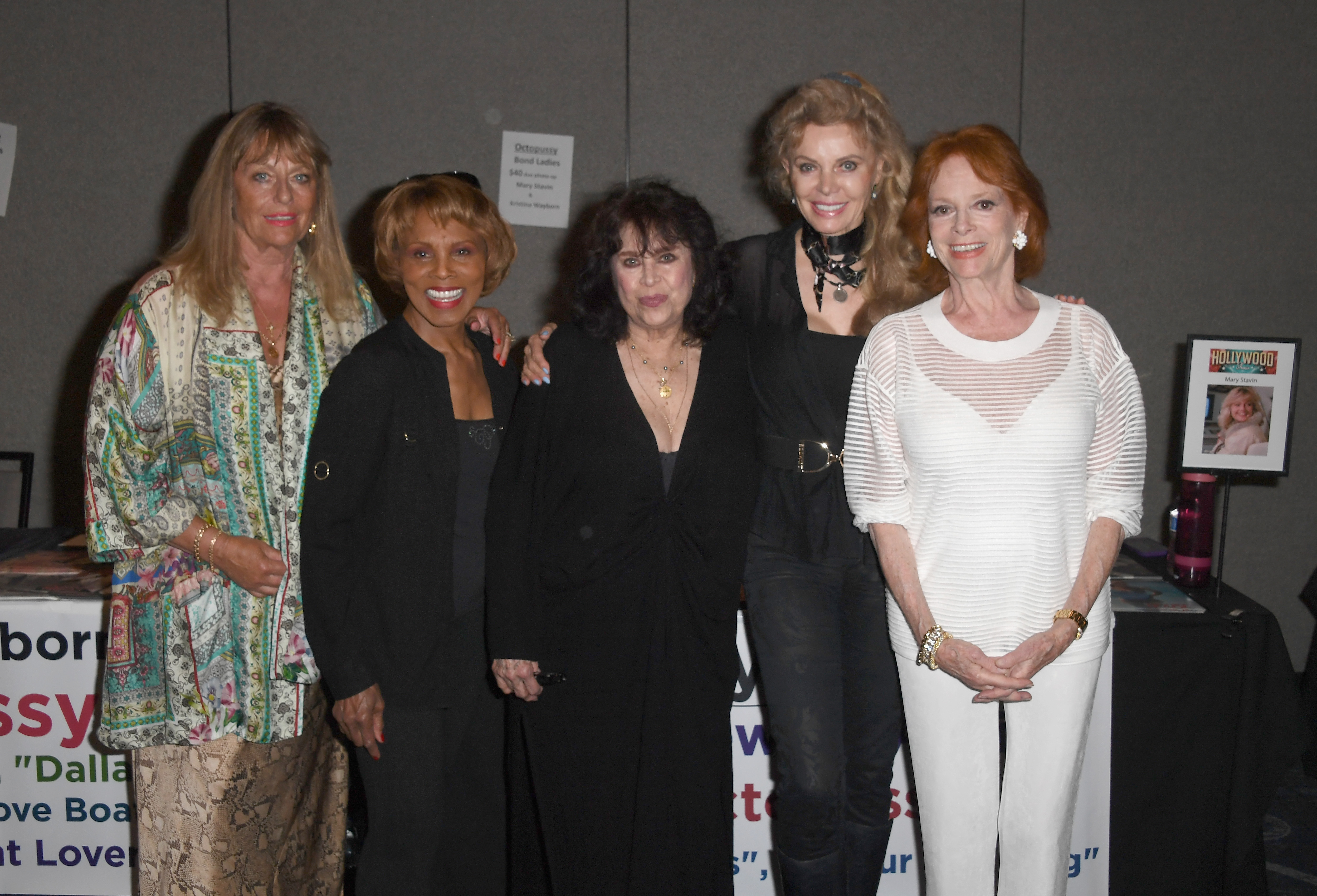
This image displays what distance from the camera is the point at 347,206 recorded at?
3.59m

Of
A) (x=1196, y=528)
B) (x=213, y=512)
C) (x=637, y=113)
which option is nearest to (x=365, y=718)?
(x=213, y=512)

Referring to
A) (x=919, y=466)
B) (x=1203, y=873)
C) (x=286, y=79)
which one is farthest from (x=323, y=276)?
(x=1203, y=873)

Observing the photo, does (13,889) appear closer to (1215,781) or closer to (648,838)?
(648,838)

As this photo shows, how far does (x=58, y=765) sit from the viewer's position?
7.56ft

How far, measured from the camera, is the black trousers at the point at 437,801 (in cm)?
181

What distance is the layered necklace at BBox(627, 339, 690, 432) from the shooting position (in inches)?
72.0

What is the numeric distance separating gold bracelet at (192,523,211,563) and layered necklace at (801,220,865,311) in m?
1.26

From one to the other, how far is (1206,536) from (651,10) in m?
2.57

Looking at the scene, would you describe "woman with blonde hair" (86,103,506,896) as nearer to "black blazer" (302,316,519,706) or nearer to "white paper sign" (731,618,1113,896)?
"black blazer" (302,316,519,706)

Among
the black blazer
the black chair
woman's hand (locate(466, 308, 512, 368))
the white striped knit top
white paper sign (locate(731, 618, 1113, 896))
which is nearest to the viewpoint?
the white striped knit top

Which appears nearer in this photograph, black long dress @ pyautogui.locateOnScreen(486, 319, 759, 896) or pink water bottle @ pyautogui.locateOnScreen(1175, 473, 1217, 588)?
black long dress @ pyautogui.locateOnScreen(486, 319, 759, 896)

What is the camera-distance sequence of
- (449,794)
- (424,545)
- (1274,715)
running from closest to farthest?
(424,545) → (449,794) → (1274,715)

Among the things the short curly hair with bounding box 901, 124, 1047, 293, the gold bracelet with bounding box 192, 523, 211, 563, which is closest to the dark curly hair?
the short curly hair with bounding box 901, 124, 1047, 293

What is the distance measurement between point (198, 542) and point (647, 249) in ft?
3.28
